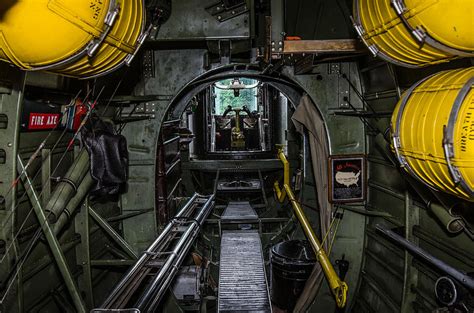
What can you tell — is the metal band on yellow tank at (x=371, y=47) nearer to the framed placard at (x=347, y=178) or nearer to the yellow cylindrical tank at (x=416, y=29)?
the yellow cylindrical tank at (x=416, y=29)

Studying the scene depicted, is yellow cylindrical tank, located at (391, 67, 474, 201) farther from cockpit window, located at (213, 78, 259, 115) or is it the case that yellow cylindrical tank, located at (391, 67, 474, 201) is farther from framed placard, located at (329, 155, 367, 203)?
cockpit window, located at (213, 78, 259, 115)

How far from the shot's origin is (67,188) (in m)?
3.86

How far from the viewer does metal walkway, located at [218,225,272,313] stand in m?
4.73

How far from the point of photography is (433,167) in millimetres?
2320

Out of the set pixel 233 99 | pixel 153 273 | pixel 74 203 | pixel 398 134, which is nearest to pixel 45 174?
pixel 74 203

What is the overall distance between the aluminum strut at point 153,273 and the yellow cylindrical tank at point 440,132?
2.05m

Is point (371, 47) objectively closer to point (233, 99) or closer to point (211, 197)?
point (211, 197)

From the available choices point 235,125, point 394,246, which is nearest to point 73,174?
point 394,246

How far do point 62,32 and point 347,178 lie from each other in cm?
432

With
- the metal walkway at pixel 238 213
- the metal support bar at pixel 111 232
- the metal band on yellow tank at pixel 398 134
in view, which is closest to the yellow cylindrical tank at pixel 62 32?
the metal band on yellow tank at pixel 398 134

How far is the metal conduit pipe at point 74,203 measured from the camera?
152 inches

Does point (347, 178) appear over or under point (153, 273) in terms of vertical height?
over

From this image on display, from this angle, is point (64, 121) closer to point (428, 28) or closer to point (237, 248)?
point (428, 28)

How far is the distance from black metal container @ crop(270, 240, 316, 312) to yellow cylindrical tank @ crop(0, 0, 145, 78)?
4.60 m
